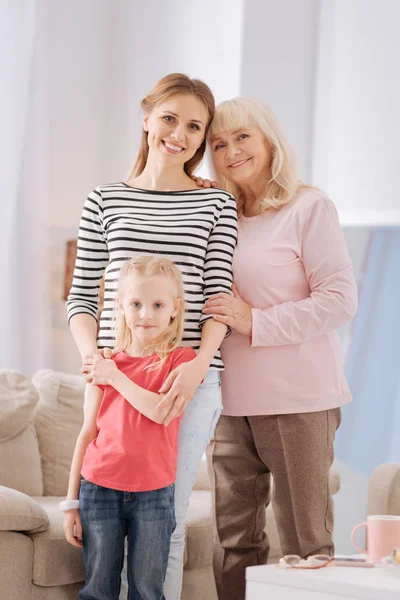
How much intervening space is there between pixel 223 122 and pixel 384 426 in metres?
1.85

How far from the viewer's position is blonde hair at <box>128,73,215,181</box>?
84.5 inches

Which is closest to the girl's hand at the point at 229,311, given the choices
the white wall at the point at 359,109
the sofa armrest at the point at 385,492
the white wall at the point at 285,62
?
the sofa armrest at the point at 385,492

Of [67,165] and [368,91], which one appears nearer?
[368,91]

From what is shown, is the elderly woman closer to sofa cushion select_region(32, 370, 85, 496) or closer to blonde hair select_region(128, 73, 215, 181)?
blonde hair select_region(128, 73, 215, 181)

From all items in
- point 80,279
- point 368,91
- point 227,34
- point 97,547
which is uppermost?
point 227,34

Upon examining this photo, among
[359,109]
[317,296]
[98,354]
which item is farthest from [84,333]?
[359,109]

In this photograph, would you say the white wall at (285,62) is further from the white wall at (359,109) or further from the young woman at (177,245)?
the young woman at (177,245)

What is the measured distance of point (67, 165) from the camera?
14.5ft

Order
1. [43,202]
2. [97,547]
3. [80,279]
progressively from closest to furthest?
[97,547] → [80,279] → [43,202]

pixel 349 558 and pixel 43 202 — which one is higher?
pixel 43 202

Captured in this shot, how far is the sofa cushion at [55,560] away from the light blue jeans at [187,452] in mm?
481

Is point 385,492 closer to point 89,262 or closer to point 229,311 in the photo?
point 229,311

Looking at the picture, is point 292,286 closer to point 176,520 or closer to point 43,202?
point 176,520

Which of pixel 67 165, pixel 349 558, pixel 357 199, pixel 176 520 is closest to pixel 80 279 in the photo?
pixel 176 520
